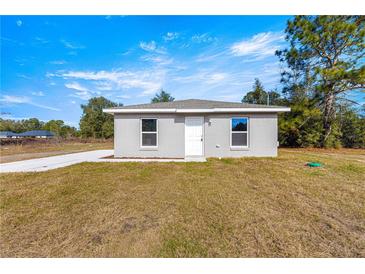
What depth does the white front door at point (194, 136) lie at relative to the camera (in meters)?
7.93

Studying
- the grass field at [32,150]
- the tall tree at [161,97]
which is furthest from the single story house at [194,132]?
the tall tree at [161,97]

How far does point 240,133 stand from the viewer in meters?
7.86

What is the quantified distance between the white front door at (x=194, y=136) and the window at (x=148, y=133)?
1661mm

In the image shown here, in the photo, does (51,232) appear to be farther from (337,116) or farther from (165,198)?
(337,116)

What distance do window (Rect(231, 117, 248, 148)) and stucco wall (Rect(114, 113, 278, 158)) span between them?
216mm

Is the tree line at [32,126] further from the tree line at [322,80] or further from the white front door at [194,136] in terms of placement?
the tree line at [322,80]

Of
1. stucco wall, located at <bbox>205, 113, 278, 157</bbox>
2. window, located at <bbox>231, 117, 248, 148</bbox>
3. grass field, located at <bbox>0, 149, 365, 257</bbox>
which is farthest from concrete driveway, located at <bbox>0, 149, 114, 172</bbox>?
window, located at <bbox>231, 117, 248, 148</bbox>

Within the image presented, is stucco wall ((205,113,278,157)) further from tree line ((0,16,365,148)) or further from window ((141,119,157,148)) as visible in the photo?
tree line ((0,16,365,148))

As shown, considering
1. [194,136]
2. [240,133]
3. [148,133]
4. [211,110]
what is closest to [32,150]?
[148,133]

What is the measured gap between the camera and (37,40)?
26.5 ft

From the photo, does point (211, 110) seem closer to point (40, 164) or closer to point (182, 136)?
point (182, 136)

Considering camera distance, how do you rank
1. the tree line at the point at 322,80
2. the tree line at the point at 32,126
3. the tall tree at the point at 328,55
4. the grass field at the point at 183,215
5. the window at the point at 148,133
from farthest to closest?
the tree line at the point at 32,126 → the tree line at the point at 322,80 → the tall tree at the point at 328,55 → the window at the point at 148,133 → the grass field at the point at 183,215

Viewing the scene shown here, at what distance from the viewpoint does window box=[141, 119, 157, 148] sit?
25.9ft
